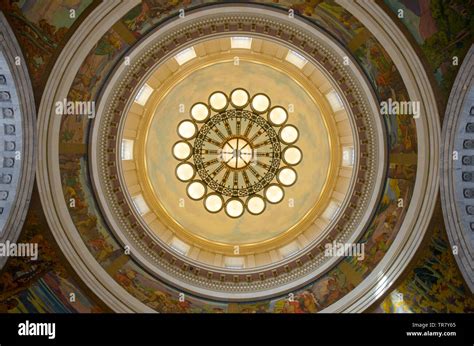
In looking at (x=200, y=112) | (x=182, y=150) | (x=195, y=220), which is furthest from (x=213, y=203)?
(x=200, y=112)

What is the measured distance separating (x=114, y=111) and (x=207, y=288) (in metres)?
5.05

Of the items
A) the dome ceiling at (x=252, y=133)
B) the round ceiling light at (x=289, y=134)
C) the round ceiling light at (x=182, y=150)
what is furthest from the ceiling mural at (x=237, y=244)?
the round ceiling light at (x=182, y=150)

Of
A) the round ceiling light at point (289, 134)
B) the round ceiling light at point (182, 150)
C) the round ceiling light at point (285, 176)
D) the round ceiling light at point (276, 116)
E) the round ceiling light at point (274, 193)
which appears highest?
the round ceiling light at point (276, 116)

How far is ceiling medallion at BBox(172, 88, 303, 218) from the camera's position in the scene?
19781mm

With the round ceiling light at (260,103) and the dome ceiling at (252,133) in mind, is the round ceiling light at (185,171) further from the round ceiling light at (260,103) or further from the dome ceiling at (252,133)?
the round ceiling light at (260,103)

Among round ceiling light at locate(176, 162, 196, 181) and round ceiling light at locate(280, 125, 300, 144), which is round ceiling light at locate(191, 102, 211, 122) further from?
round ceiling light at locate(280, 125, 300, 144)

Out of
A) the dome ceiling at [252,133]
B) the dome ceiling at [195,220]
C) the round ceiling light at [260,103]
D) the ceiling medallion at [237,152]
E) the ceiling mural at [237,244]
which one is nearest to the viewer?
the ceiling mural at [237,244]

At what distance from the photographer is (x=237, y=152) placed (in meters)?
19.8

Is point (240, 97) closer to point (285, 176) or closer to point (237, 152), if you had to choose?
point (237, 152)

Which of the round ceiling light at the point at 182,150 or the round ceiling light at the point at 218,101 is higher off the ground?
the round ceiling light at the point at 218,101

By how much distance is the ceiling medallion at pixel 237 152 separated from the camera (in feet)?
64.9

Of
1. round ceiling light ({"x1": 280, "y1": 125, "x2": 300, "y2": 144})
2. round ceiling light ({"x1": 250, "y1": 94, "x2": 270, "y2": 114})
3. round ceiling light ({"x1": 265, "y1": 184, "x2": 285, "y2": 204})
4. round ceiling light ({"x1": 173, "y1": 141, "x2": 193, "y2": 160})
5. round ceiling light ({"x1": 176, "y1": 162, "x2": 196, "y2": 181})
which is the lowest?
round ceiling light ({"x1": 265, "y1": 184, "x2": 285, "y2": 204})

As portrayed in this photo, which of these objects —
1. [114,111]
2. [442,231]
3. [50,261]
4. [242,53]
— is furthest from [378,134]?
[50,261]


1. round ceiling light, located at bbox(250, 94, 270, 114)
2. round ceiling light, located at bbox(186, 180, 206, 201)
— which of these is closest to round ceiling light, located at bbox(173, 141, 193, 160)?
round ceiling light, located at bbox(186, 180, 206, 201)
